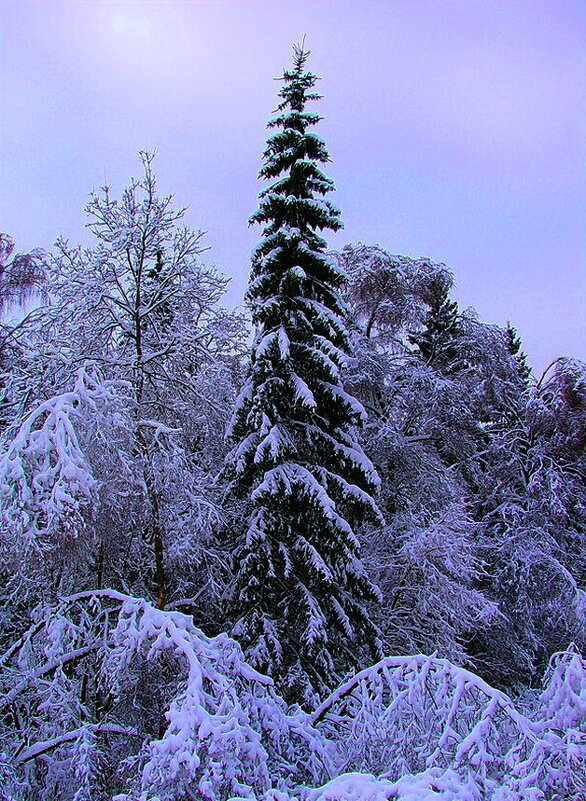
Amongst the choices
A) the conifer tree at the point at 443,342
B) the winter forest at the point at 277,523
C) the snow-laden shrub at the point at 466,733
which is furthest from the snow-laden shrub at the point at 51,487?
the conifer tree at the point at 443,342

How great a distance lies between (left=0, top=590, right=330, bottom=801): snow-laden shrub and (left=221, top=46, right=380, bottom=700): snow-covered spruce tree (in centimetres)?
368

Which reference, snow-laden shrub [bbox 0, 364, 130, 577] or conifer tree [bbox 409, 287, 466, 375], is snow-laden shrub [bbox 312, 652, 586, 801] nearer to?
snow-laden shrub [bbox 0, 364, 130, 577]

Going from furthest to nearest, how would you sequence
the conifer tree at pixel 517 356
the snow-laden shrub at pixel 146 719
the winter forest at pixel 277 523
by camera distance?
the conifer tree at pixel 517 356 < the winter forest at pixel 277 523 < the snow-laden shrub at pixel 146 719

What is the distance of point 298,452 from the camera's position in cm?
1196

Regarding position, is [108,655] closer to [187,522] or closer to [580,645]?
[187,522]

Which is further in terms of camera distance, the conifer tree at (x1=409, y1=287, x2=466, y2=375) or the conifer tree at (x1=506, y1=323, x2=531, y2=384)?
the conifer tree at (x1=506, y1=323, x2=531, y2=384)

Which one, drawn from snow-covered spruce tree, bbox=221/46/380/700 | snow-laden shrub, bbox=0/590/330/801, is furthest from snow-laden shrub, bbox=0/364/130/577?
snow-covered spruce tree, bbox=221/46/380/700

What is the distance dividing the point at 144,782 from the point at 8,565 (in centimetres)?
271

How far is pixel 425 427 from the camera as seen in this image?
17.0 meters

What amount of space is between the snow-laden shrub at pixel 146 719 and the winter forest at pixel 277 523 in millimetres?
32

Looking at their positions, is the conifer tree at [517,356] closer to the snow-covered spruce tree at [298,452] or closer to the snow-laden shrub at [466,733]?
the snow-covered spruce tree at [298,452]

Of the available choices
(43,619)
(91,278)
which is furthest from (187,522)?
(91,278)

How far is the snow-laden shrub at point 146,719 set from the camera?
16.4 ft

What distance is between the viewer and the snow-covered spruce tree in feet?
35.7
